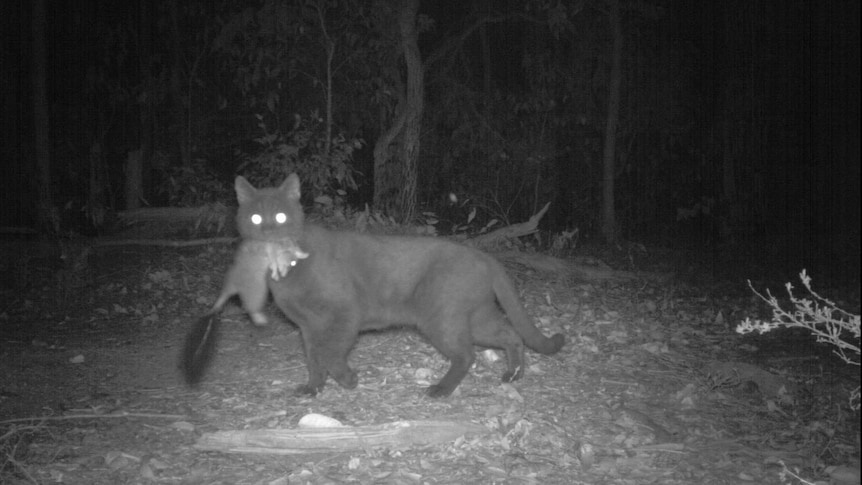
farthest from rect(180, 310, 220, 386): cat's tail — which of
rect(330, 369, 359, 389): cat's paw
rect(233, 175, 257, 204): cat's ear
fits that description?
rect(330, 369, 359, 389): cat's paw

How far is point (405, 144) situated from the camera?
12.6 metres

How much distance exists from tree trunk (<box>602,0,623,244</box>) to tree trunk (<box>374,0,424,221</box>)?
5263mm

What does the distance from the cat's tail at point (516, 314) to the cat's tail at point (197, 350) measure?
88.4 inches

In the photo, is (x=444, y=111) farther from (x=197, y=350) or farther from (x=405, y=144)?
(x=197, y=350)

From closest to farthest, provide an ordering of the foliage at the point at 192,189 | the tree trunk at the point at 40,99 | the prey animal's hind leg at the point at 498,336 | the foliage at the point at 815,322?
1. the foliage at the point at 815,322
2. the prey animal's hind leg at the point at 498,336
3. the foliage at the point at 192,189
4. the tree trunk at the point at 40,99

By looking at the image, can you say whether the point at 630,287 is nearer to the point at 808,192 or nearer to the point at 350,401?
the point at 350,401

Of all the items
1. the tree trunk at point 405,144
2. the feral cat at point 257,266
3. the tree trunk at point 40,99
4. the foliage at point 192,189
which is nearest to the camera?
the feral cat at point 257,266

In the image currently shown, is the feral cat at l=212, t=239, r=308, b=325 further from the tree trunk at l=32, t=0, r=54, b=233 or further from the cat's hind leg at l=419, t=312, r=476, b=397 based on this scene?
the tree trunk at l=32, t=0, r=54, b=233

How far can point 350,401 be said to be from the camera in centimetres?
570

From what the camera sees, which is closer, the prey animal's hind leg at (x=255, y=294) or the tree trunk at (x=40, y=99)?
the prey animal's hind leg at (x=255, y=294)

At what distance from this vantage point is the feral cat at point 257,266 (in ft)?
18.8

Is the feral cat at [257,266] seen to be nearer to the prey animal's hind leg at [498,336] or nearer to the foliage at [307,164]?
the prey animal's hind leg at [498,336]

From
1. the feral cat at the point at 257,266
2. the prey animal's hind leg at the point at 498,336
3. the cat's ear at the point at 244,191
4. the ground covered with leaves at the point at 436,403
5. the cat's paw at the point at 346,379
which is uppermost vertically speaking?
the cat's ear at the point at 244,191

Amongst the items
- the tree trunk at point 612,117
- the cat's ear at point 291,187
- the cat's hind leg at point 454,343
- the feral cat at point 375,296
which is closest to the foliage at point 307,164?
the cat's ear at point 291,187
